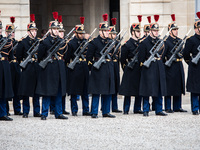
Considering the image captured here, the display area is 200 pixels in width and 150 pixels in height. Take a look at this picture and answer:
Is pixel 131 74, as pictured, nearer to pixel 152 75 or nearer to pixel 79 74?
pixel 152 75

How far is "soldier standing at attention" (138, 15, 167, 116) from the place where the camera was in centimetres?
1281

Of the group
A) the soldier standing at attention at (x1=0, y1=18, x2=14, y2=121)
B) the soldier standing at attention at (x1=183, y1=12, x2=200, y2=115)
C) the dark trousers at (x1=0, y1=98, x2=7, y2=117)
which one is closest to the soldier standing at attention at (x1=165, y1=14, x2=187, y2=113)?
the soldier standing at attention at (x1=183, y1=12, x2=200, y2=115)

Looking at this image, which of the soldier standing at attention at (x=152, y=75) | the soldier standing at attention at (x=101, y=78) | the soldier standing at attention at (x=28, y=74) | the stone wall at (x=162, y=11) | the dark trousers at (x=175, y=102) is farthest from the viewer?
the stone wall at (x=162, y=11)

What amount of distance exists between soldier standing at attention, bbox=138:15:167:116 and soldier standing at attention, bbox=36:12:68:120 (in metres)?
1.71

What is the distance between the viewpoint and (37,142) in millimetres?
9602

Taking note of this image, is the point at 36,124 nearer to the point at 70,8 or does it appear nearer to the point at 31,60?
the point at 31,60

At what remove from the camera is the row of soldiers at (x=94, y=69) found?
12430 millimetres

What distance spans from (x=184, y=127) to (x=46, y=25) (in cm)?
1176

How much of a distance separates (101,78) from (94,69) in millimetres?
241

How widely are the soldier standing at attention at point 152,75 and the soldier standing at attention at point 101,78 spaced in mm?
667

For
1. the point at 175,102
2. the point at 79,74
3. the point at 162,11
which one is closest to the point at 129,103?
the point at 175,102

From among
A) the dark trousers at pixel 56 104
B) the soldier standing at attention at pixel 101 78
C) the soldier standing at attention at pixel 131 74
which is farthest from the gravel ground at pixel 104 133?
the soldier standing at attention at pixel 131 74

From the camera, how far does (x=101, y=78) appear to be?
12734 millimetres

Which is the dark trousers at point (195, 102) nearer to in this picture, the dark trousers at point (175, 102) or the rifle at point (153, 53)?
the dark trousers at point (175, 102)
